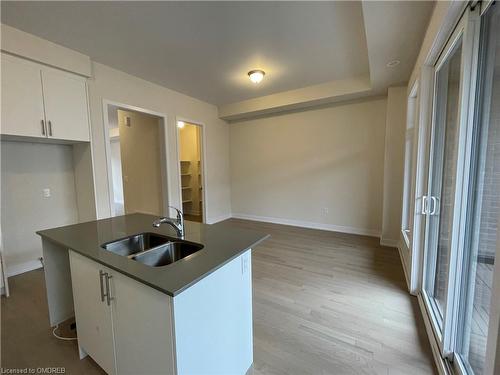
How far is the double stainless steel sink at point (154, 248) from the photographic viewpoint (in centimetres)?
141

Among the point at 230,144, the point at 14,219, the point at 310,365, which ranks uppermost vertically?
the point at 230,144

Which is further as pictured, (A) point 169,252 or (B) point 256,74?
(B) point 256,74

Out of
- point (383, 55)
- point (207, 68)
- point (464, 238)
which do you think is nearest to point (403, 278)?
point (464, 238)

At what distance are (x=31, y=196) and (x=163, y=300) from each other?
129 inches

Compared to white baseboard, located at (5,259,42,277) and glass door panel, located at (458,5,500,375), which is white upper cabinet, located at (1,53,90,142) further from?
glass door panel, located at (458,5,500,375)

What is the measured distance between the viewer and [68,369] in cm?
149

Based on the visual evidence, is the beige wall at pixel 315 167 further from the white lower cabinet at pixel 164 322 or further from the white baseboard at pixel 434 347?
the white lower cabinet at pixel 164 322

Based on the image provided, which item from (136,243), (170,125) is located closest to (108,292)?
(136,243)

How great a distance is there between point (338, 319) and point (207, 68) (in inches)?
137

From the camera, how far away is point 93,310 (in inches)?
52.8

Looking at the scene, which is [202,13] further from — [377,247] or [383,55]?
[377,247]

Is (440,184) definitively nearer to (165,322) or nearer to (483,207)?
(483,207)

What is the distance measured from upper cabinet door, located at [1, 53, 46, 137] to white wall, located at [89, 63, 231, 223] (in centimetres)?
57

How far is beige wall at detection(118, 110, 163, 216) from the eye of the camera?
451 centimetres
